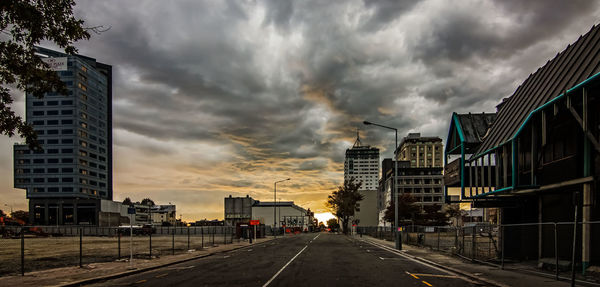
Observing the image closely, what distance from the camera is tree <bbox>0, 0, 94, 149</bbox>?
11.4 metres

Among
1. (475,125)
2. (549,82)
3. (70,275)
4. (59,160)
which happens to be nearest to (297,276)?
(70,275)

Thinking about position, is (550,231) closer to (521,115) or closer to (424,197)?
(521,115)

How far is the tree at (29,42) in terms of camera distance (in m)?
11.4

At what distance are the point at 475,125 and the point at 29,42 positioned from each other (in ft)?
81.0

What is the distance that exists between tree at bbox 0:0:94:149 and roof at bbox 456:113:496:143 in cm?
2238

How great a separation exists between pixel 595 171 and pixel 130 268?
2003 centimetres

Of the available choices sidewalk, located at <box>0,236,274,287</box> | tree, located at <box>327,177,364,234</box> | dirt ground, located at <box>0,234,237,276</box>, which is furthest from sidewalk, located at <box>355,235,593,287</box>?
tree, located at <box>327,177,364,234</box>

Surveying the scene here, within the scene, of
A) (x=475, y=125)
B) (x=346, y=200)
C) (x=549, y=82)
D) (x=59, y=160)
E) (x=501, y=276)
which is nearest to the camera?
(x=501, y=276)

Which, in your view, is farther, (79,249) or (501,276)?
(79,249)

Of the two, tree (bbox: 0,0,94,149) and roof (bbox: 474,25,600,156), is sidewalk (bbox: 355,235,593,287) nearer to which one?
roof (bbox: 474,25,600,156)

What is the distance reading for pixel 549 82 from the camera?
63.7ft

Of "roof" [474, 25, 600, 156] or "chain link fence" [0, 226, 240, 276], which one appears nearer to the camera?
"roof" [474, 25, 600, 156]

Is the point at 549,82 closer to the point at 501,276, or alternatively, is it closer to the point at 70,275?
the point at 501,276

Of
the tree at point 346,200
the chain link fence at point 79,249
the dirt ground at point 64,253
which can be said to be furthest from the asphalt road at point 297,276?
the tree at point 346,200
